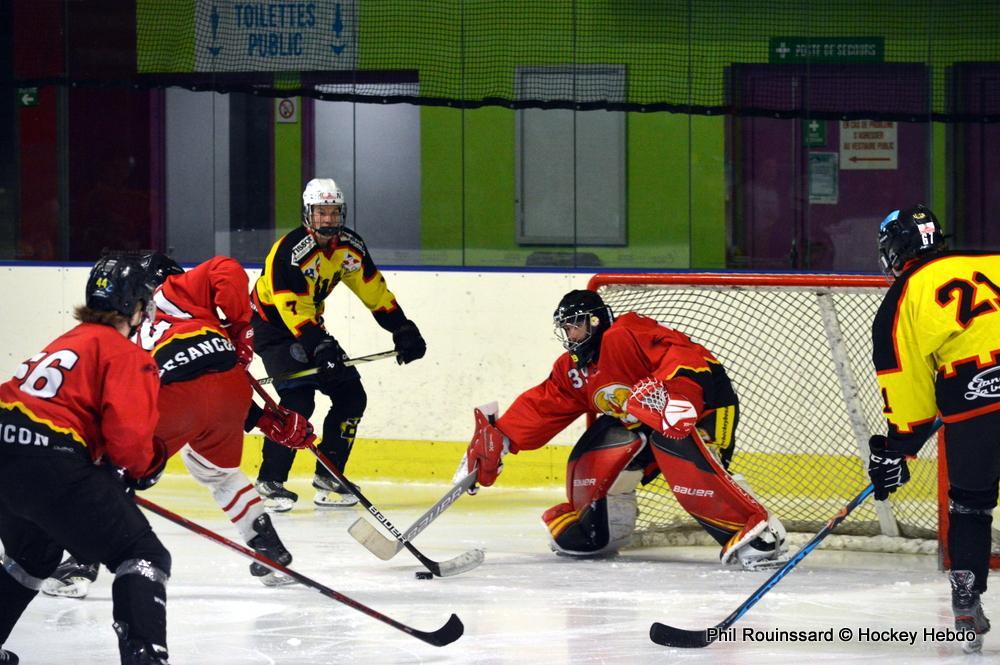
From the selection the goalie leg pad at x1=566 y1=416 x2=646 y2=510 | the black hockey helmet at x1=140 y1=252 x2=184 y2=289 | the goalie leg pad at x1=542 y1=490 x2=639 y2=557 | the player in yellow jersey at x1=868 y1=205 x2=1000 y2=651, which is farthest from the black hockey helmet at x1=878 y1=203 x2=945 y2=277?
the black hockey helmet at x1=140 y1=252 x2=184 y2=289

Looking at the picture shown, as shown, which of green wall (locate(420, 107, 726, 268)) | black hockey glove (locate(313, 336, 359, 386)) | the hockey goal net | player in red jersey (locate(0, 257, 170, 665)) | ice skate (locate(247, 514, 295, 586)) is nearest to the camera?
player in red jersey (locate(0, 257, 170, 665))

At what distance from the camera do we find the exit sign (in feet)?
19.6

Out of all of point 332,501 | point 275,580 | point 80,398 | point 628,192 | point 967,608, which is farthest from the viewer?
point 628,192

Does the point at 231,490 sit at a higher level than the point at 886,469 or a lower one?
lower

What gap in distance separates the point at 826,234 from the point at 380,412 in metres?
1.77

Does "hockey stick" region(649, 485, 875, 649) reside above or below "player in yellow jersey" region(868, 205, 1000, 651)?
below

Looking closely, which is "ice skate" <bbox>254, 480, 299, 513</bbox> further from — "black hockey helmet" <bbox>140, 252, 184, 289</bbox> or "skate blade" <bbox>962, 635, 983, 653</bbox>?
"skate blade" <bbox>962, 635, 983, 653</bbox>

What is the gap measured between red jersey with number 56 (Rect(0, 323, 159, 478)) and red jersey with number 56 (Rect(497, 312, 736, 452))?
162 cm

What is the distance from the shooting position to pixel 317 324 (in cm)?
518

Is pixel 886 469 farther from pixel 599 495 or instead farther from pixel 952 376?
pixel 599 495

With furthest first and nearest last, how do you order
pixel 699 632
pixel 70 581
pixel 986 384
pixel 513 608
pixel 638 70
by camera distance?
pixel 638 70
pixel 70 581
pixel 513 608
pixel 699 632
pixel 986 384

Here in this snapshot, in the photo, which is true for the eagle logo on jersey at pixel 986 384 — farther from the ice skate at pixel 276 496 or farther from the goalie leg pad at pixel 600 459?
the ice skate at pixel 276 496

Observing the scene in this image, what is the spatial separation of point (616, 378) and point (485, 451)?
41cm

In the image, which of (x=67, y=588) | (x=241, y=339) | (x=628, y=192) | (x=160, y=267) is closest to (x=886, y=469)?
(x=241, y=339)
